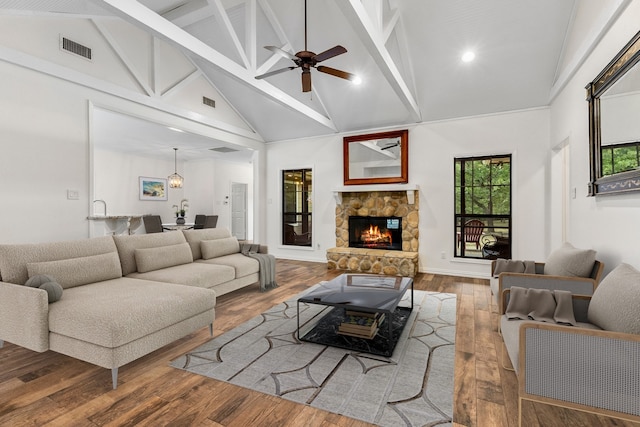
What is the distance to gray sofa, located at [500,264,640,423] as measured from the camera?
1438mm

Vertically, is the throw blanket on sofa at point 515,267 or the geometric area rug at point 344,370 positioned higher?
the throw blanket on sofa at point 515,267

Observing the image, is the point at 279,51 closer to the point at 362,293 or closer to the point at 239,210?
the point at 362,293

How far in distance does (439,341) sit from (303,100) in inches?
184

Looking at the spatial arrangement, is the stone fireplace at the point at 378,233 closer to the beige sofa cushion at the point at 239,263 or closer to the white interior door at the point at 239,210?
the beige sofa cushion at the point at 239,263

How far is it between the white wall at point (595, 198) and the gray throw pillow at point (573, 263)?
149 millimetres

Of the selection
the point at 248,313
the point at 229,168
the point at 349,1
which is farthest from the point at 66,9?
the point at 229,168

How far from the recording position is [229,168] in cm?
1006

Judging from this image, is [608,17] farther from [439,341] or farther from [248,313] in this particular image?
[248,313]

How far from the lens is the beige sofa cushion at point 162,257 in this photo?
3.47 metres

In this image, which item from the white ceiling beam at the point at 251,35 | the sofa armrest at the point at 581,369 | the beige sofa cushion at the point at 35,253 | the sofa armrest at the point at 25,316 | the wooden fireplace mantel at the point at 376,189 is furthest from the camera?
the wooden fireplace mantel at the point at 376,189

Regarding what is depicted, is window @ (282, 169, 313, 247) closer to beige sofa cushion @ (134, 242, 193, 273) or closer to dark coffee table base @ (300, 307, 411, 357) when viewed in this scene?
beige sofa cushion @ (134, 242, 193, 273)

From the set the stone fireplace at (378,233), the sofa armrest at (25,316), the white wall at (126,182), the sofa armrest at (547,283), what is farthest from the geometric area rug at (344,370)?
the white wall at (126,182)

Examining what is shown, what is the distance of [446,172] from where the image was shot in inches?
215

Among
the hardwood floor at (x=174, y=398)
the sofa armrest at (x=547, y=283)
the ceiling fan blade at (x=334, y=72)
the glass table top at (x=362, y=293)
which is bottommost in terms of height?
the hardwood floor at (x=174, y=398)
